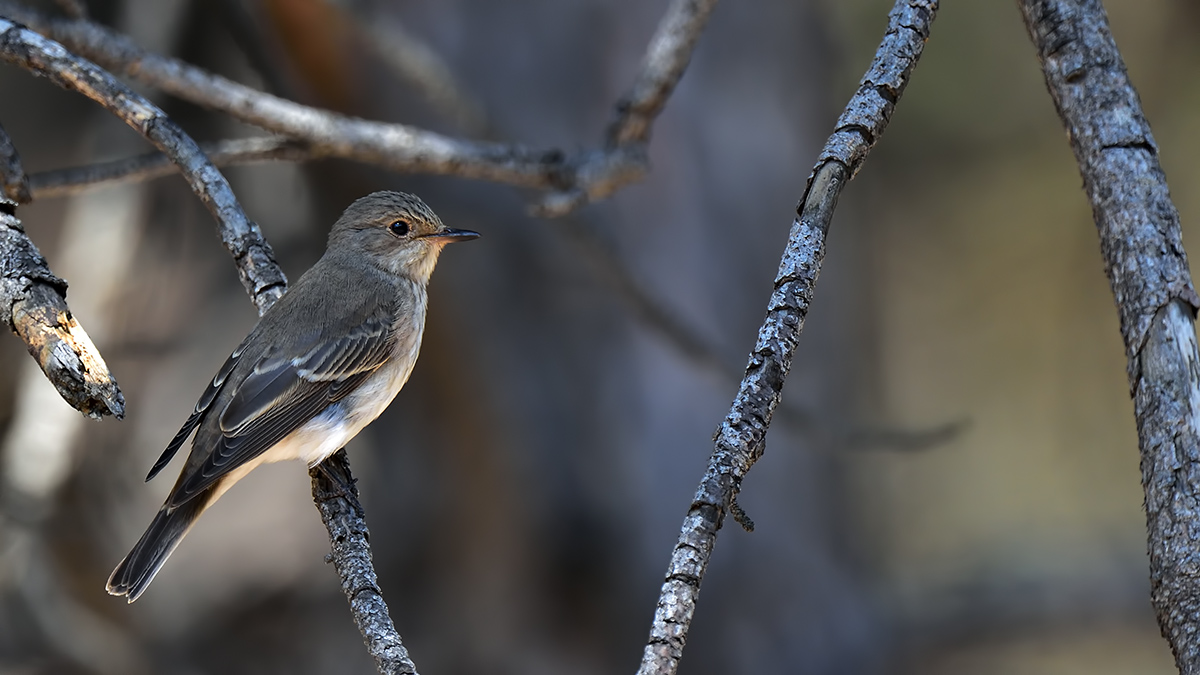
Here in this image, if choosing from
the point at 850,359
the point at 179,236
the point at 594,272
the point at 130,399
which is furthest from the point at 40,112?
the point at 850,359

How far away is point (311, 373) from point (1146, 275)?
2.16m

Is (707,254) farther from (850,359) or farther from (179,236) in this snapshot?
(179,236)

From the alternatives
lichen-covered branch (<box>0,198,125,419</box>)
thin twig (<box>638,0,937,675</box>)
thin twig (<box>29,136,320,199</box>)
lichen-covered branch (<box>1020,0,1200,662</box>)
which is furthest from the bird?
lichen-covered branch (<box>1020,0,1200,662</box>)

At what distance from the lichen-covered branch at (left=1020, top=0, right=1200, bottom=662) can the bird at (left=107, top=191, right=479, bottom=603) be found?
1833 mm

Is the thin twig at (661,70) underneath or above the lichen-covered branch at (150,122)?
above

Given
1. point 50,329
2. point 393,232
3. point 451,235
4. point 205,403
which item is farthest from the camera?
point 393,232

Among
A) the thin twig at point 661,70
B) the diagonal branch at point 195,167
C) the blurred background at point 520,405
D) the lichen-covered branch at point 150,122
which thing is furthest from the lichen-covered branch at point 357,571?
the blurred background at point 520,405

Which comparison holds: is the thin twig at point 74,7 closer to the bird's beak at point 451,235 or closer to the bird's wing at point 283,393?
the bird's wing at point 283,393

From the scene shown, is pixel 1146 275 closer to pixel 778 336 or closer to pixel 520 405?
pixel 778 336

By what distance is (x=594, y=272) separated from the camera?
4668mm

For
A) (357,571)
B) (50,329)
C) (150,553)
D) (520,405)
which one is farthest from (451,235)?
(50,329)

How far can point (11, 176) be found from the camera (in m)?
2.18

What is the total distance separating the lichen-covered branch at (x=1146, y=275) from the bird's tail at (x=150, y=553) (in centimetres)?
215

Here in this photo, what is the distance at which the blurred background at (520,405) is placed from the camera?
4.49 m
